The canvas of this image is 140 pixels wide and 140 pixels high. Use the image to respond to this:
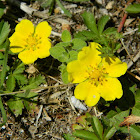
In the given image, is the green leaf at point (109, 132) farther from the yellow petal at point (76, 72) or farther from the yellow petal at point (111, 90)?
the yellow petal at point (76, 72)

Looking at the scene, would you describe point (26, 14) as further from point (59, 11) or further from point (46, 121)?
point (46, 121)

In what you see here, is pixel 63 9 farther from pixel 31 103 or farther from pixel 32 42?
pixel 31 103

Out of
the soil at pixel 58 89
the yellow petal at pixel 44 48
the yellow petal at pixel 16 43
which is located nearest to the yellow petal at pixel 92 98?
the soil at pixel 58 89

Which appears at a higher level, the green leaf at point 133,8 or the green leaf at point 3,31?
the green leaf at point 133,8

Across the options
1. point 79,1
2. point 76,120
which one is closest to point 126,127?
point 76,120

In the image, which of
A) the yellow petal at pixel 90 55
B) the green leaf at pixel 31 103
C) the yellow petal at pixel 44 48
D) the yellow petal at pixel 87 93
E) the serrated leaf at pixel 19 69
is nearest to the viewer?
the yellow petal at pixel 90 55

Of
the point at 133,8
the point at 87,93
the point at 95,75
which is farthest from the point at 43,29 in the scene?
the point at 133,8

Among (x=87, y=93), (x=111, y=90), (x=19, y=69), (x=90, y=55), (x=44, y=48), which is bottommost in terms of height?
(x=19, y=69)
